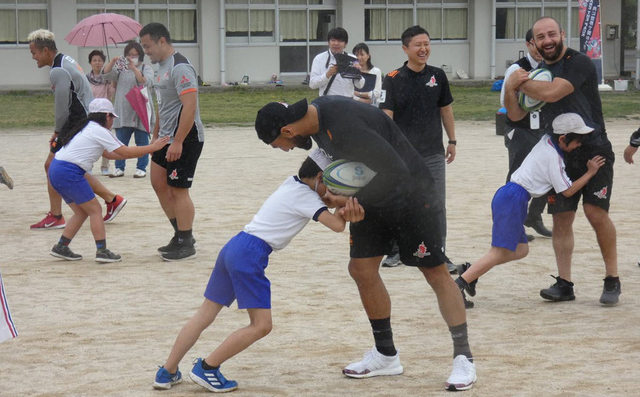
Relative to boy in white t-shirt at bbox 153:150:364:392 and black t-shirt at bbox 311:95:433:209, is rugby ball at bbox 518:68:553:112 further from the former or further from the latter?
boy in white t-shirt at bbox 153:150:364:392

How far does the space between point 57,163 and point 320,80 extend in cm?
356

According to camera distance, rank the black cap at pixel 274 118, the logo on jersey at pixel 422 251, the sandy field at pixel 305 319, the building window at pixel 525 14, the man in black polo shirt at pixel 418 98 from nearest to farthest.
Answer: the black cap at pixel 274 118 → the logo on jersey at pixel 422 251 → the sandy field at pixel 305 319 → the man in black polo shirt at pixel 418 98 → the building window at pixel 525 14

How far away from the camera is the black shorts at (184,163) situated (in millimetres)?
8969

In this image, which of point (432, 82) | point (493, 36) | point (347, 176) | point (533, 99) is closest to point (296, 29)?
point (493, 36)

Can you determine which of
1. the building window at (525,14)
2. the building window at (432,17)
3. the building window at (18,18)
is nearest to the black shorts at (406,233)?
the building window at (18,18)

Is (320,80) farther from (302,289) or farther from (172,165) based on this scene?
(302,289)

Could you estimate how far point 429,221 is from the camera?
218 inches

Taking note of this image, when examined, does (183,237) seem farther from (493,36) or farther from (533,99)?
(493,36)

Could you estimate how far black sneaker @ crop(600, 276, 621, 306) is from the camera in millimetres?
7191

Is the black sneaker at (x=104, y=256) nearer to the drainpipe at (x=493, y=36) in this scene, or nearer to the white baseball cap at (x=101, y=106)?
the white baseball cap at (x=101, y=106)

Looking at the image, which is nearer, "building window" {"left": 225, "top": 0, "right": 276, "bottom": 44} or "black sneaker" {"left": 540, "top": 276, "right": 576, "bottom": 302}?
"black sneaker" {"left": 540, "top": 276, "right": 576, "bottom": 302}

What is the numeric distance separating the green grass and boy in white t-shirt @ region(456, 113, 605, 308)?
52.4ft

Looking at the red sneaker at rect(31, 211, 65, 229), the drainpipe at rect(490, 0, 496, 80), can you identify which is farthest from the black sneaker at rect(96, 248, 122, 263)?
the drainpipe at rect(490, 0, 496, 80)

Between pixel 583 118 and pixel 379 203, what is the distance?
2.33 metres
